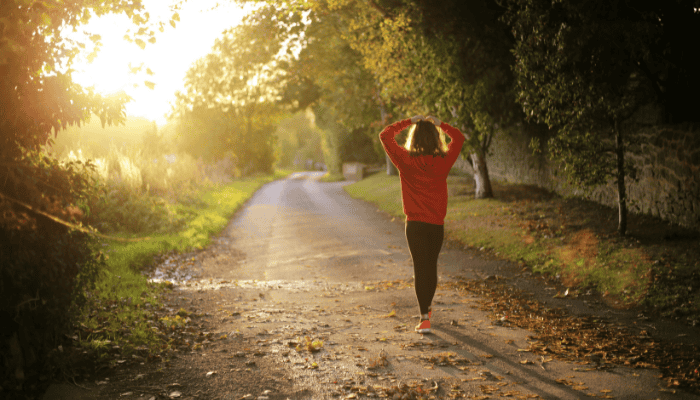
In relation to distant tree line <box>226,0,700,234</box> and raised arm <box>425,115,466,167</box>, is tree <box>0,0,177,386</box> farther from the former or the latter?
distant tree line <box>226,0,700,234</box>

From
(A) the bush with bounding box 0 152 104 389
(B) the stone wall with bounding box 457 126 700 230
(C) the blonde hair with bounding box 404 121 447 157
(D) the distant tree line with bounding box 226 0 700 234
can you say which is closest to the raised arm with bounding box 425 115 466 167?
(C) the blonde hair with bounding box 404 121 447 157

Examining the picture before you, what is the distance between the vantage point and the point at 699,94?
10203mm

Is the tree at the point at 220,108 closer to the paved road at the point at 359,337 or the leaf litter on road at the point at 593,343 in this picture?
the paved road at the point at 359,337

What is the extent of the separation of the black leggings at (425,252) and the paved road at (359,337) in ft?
1.56

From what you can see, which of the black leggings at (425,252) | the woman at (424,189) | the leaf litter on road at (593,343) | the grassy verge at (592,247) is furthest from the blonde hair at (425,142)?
the grassy verge at (592,247)

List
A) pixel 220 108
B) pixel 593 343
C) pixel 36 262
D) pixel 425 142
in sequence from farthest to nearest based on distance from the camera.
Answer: pixel 220 108
pixel 425 142
pixel 593 343
pixel 36 262

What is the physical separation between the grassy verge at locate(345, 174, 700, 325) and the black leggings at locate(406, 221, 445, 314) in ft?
9.92

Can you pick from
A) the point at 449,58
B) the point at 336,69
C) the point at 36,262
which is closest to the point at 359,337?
the point at 36,262

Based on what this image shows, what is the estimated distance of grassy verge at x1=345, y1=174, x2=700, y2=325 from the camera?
735 centimetres

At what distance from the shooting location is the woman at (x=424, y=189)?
19.2ft

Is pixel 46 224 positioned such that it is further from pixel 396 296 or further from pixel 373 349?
pixel 396 296

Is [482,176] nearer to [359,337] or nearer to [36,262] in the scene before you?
[359,337]

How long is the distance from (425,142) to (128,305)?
15.4 ft

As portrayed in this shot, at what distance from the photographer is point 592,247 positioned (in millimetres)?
9758
